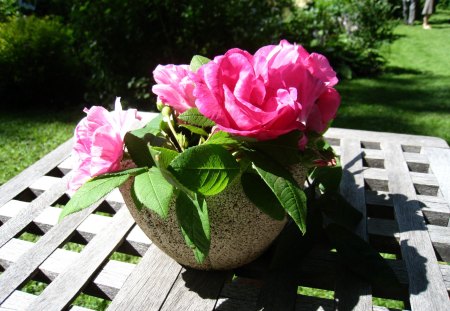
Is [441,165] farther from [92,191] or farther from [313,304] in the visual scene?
[92,191]

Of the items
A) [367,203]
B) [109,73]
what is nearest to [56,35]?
[109,73]

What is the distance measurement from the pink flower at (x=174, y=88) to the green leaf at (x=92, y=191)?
0.61ft

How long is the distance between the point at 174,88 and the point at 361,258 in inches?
21.7

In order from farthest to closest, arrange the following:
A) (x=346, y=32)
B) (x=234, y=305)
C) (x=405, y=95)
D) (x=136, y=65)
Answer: (x=346, y=32) → (x=405, y=95) → (x=136, y=65) → (x=234, y=305)

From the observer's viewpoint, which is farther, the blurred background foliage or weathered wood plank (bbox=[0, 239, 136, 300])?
the blurred background foliage

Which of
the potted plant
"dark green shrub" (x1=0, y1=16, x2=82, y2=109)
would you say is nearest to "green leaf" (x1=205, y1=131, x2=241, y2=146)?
the potted plant

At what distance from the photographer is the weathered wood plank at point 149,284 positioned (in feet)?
3.02

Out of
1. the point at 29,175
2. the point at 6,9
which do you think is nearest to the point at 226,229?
the point at 29,175

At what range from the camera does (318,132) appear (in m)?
0.84

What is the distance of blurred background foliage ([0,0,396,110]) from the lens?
3639 millimetres

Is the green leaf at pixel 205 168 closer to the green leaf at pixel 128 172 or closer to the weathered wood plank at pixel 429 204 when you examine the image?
the green leaf at pixel 128 172

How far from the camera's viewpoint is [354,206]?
4.05 feet

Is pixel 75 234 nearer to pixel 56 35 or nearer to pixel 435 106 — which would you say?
pixel 56 35

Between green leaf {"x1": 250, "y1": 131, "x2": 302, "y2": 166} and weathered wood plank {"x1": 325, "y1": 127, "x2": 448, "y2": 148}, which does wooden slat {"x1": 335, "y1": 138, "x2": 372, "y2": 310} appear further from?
green leaf {"x1": 250, "y1": 131, "x2": 302, "y2": 166}
